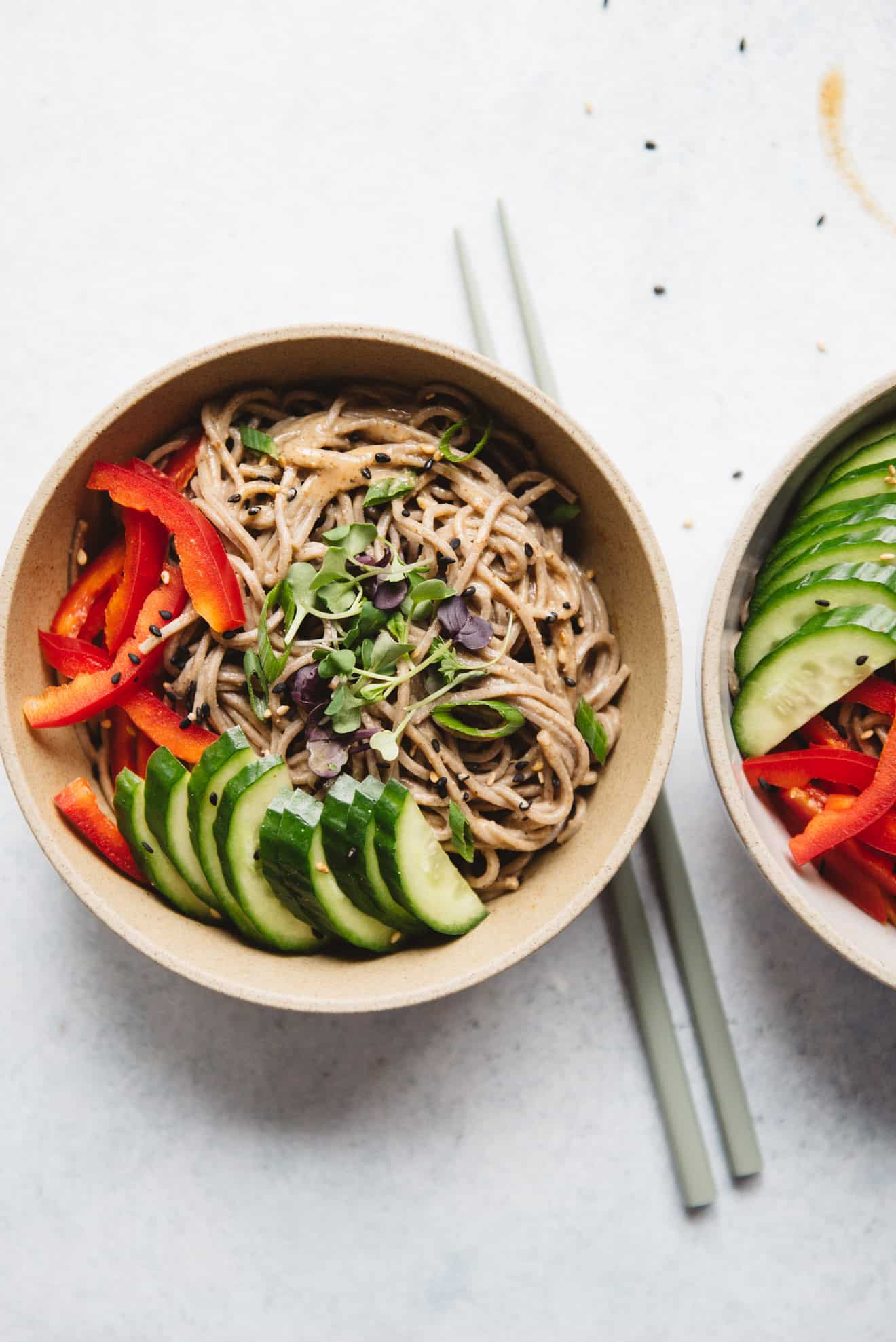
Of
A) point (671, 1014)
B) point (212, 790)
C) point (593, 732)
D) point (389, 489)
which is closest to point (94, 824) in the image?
point (212, 790)

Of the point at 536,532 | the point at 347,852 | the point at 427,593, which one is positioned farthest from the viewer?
the point at 536,532

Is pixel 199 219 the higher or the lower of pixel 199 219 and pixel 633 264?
the higher

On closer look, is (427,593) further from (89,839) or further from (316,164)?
(316,164)

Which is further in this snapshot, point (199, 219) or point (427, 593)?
point (199, 219)

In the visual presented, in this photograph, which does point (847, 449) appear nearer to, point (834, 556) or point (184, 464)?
point (834, 556)

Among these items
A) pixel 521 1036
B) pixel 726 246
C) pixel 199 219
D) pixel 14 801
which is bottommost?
pixel 521 1036

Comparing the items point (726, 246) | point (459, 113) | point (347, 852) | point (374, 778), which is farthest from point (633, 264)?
point (347, 852)

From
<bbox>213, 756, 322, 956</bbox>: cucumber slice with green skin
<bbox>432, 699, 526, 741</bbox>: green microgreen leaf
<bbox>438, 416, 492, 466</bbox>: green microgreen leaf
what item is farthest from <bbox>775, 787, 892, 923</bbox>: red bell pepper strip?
<bbox>213, 756, 322, 956</bbox>: cucumber slice with green skin
